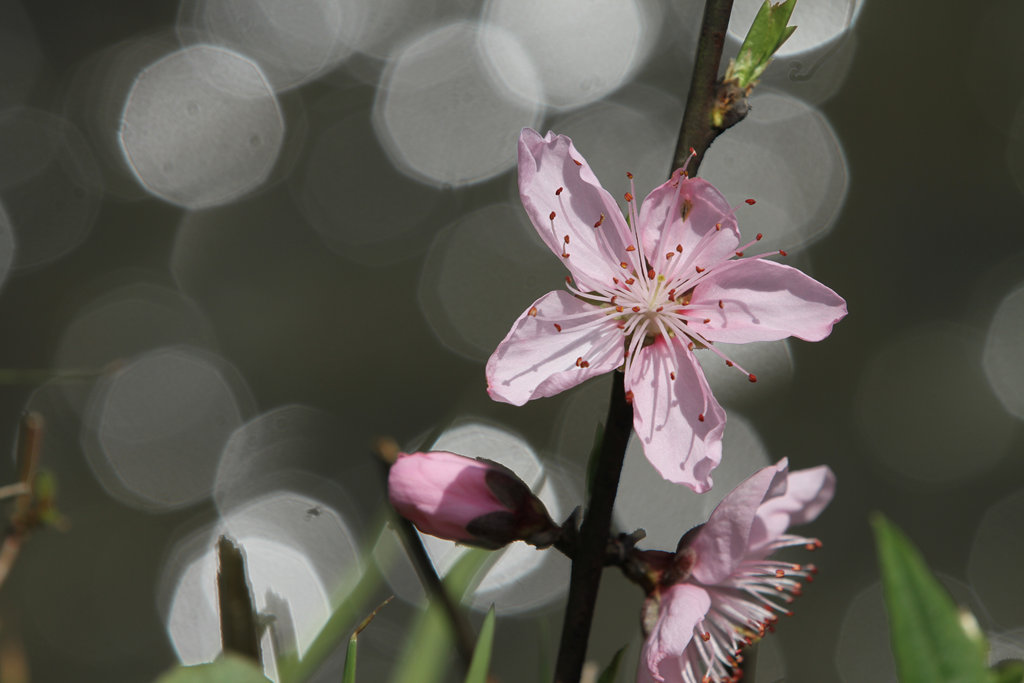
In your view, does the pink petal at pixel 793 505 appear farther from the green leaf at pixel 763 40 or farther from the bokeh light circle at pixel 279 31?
the bokeh light circle at pixel 279 31

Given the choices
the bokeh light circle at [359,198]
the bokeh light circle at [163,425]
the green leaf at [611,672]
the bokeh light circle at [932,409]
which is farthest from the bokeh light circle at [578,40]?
the green leaf at [611,672]

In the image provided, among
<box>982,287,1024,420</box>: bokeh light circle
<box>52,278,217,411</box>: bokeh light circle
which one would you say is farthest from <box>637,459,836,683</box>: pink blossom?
<box>982,287,1024,420</box>: bokeh light circle

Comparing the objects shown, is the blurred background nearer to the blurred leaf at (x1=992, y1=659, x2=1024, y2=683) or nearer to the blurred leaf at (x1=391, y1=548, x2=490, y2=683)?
the blurred leaf at (x1=391, y1=548, x2=490, y2=683)

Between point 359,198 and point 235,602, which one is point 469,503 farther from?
point 359,198

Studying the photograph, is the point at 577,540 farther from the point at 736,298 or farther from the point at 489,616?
the point at 736,298

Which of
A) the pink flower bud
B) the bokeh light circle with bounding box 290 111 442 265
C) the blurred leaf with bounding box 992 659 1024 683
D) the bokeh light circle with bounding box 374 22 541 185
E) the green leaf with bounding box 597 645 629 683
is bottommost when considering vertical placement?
the bokeh light circle with bounding box 290 111 442 265

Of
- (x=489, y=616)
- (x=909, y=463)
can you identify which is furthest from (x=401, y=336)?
(x=489, y=616)

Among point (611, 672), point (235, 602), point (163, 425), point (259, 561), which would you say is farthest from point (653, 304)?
point (163, 425)
